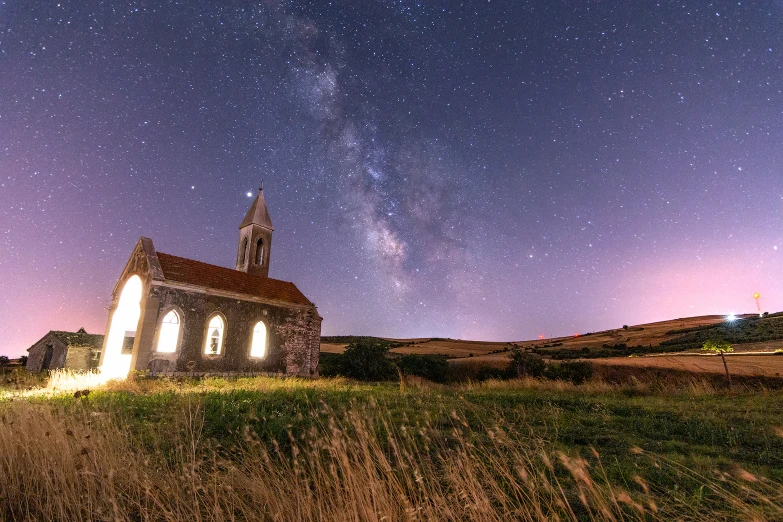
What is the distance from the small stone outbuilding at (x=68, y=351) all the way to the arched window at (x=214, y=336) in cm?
1462

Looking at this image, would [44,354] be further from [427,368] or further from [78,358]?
[427,368]

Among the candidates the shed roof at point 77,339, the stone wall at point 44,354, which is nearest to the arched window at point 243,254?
the shed roof at point 77,339

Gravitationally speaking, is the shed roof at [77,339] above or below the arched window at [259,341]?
above

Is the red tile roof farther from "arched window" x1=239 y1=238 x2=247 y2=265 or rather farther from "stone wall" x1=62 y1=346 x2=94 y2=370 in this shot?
"stone wall" x1=62 y1=346 x2=94 y2=370

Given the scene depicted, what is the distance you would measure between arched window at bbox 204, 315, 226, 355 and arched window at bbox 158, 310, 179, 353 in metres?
1.56

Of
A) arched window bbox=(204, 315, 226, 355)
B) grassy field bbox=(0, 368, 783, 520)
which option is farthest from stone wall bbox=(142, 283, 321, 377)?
grassy field bbox=(0, 368, 783, 520)

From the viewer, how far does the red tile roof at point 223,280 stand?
69.7 feet

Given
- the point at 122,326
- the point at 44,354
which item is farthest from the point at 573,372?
the point at 44,354

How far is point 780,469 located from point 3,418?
12160 mm

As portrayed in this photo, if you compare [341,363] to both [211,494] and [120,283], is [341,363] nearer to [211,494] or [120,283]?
[120,283]

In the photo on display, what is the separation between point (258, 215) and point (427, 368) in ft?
59.0

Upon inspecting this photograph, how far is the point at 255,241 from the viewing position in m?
31.3

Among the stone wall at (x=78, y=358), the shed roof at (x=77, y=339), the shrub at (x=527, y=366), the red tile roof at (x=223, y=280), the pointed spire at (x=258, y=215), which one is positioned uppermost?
the pointed spire at (x=258, y=215)

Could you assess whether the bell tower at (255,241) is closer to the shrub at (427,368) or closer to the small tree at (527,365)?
the shrub at (427,368)
